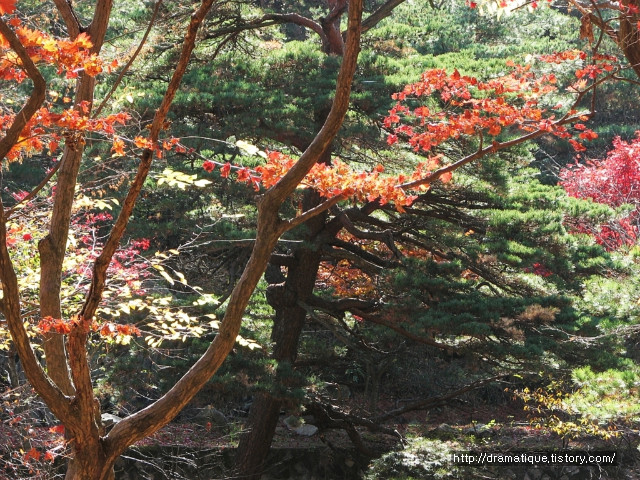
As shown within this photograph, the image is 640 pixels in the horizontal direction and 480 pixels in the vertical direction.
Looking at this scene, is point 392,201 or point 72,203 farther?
point 392,201

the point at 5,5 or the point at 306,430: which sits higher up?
the point at 5,5

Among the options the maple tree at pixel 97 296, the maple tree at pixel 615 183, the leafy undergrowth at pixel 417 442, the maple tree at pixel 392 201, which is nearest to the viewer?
the maple tree at pixel 97 296

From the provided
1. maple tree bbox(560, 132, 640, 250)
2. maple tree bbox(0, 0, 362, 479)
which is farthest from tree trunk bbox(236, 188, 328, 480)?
maple tree bbox(560, 132, 640, 250)

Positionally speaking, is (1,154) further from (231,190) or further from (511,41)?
(511,41)

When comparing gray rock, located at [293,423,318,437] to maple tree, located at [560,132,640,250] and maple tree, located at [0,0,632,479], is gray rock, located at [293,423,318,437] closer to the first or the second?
maple tree, located at [560,132,640,250]

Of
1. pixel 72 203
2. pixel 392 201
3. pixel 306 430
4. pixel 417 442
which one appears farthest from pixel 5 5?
pixel 306 430

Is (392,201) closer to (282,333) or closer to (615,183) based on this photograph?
(282,333)

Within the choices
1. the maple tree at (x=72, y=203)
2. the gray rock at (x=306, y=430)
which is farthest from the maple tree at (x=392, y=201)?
the gray rock at (x=306, y=430)

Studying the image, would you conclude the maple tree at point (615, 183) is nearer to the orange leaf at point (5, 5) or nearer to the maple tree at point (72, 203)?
the maple tree at point (72, 203)

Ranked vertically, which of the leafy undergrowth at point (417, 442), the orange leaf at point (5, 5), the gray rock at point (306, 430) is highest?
the orange leaf at point (5, 5)

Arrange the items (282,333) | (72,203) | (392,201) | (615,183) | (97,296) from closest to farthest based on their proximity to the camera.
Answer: (97,296) < (72,203) < (392,201) < (282,333) < (615,183)

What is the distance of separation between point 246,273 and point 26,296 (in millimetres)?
2668

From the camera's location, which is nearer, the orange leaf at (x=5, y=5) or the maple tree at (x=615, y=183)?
the orange leaf at (x=5, y=5)

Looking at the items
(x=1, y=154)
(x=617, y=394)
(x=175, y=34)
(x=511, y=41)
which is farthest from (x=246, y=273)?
(x=511, y=41)
